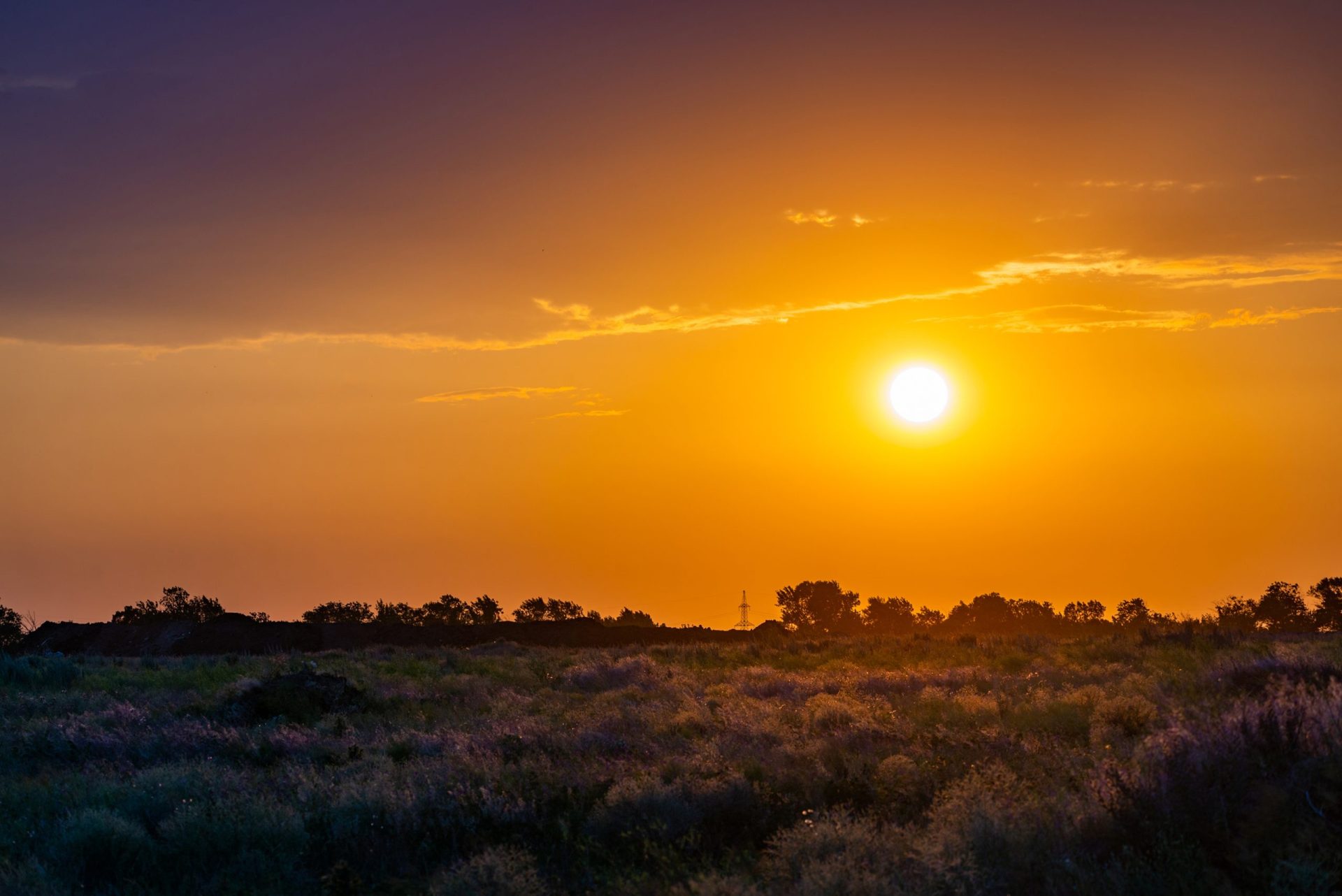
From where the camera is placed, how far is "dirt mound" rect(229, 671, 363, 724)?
1941 centimetres

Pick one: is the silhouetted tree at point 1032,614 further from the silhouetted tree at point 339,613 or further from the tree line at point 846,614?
the silhouetted tree at point 339,613

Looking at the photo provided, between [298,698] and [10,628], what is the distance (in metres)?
54.4

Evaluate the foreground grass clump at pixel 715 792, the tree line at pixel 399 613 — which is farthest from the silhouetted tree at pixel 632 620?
the foreground grass clump at pixel 715 792

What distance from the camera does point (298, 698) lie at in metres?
19.9

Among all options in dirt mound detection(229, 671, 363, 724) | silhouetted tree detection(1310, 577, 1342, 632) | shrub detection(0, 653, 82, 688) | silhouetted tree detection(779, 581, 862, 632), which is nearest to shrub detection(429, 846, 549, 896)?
dirt mound detection(229, 671, 363, 724)

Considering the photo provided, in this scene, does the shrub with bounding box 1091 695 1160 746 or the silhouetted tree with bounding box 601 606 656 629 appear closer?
the shrub with bounding box 1091 695 1160 746

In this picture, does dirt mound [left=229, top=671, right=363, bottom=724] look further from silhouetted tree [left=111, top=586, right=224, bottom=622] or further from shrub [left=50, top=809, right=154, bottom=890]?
silhouetted tree [left=111, top=586, right=224, bottom=622]

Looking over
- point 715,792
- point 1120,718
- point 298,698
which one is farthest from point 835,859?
point 298,698

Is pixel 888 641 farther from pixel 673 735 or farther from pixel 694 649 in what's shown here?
pixel 673 735

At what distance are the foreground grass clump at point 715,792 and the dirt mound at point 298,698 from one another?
8cm

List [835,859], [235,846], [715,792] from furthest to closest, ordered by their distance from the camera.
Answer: [715,792] → [235,846] → [835,859]

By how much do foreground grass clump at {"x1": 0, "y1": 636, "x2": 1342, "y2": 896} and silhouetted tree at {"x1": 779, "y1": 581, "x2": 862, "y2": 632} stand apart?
60415 millimetres

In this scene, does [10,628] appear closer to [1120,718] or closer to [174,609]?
[174,609]

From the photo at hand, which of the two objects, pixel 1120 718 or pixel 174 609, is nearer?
pixel 1120 718
